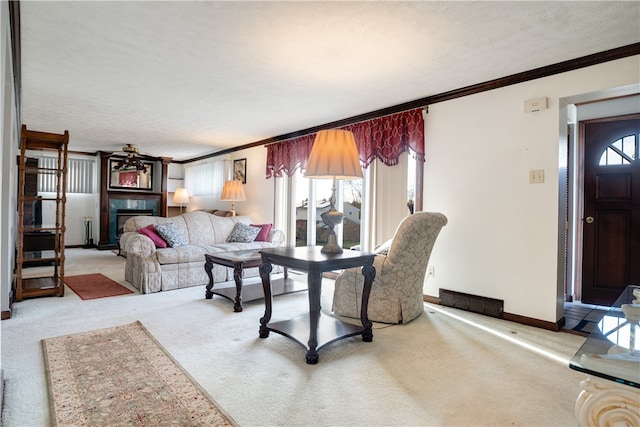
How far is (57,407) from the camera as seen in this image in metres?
1.69

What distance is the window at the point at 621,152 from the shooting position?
3.61 metres

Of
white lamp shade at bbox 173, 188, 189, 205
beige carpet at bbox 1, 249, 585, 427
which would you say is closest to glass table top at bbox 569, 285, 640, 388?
beige carpet at bbox 1, 249, 585, 427

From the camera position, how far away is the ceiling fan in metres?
7.11

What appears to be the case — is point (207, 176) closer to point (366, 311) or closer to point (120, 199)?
point (120, 199)

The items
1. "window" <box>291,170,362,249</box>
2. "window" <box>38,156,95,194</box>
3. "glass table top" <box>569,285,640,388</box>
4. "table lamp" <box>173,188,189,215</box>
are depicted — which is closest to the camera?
"glass table top" <box>569,285,640,388</box>

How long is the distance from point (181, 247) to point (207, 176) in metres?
3.79

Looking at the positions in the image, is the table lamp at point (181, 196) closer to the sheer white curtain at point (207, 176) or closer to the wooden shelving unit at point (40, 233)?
the sheer white curtain at point (207, 176)

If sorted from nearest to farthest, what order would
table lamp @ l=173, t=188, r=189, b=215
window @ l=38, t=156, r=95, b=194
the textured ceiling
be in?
the textured ceiling < window @ l=38, t=156, r=95, b=194 < table lamp @ l=173, t=188, r=189, b=215

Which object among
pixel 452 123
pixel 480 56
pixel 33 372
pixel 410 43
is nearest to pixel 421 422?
pixel 33 372

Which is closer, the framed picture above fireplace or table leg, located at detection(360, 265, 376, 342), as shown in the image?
table leg, located at detection(360, 265, 376, 342)

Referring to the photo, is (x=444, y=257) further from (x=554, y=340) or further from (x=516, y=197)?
(x=554, y=340)

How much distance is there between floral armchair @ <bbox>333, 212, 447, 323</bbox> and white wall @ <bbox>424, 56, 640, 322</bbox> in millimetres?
649

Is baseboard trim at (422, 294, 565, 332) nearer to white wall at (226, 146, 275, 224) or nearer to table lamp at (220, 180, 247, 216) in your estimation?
white wall at (226, 146, 275, 224)

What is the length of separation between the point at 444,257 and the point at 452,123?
4.54ft
